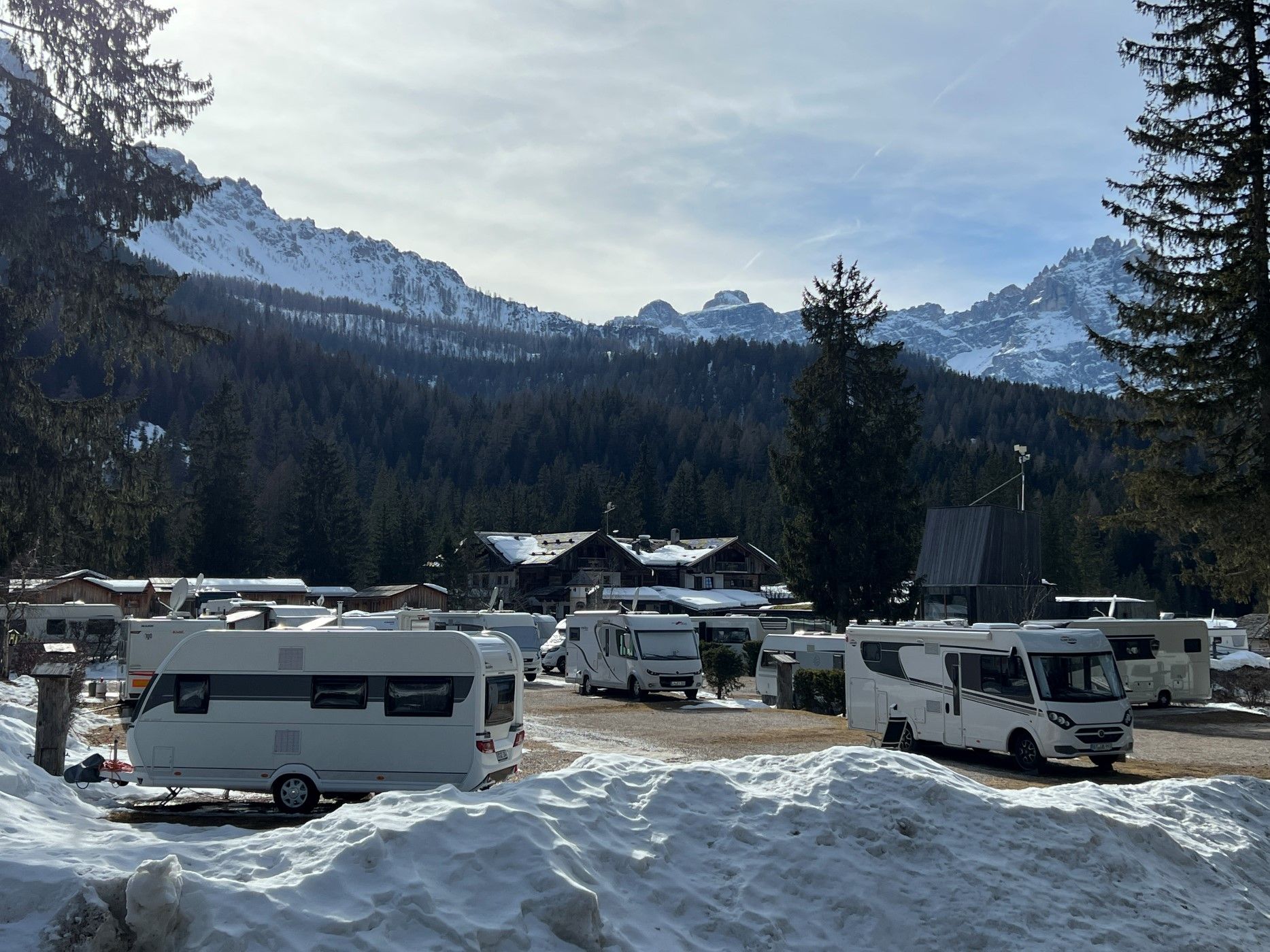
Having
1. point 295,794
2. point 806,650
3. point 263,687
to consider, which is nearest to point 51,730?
point 263,687

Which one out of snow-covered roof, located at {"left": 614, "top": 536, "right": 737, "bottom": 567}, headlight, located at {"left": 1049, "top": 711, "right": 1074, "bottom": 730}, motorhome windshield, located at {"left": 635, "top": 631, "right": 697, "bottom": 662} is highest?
snow-covered roof, located at {"left": 614, "top": 536, "right": 737, "bottom": 567}

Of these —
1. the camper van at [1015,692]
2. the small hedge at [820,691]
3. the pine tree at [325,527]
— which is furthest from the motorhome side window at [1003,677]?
the pine tree at [325,527]

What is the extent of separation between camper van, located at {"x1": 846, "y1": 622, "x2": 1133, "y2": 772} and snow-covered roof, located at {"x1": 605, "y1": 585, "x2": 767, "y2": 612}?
1901 inches

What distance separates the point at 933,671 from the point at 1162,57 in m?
9.75

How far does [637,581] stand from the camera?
262 ft

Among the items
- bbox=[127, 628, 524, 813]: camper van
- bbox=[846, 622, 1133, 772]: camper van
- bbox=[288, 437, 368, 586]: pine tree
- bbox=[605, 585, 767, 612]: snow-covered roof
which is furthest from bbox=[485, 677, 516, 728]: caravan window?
bbox=[288, 437, 368, 586]: pine tree

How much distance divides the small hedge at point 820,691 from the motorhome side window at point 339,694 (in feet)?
52.0

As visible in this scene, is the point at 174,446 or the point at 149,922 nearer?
the point at 149,922

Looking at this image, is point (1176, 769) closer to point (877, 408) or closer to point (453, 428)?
point (877, 408)

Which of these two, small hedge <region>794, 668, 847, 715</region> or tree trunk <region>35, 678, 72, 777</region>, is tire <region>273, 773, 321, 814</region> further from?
small hedge <region>794, 668, 847, 715</region>

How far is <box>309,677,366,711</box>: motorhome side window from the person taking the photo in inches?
509

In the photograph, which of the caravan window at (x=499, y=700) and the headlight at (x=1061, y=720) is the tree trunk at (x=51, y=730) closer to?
the caravan window at (x=499, y=700)

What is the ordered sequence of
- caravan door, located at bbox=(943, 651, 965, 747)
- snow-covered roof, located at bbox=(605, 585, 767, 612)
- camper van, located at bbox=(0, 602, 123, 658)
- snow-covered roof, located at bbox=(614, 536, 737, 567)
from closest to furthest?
1. caravan door, located at bbox=(943, 651, 965, 747)
2. camper van, located at bbox=(0, 602, 123, 658)
3. snow-covered roof, located at bbox=(605, 585, 767, 612)
4. snow-covered roof, located at bbox=(614, 536, 737, 567)

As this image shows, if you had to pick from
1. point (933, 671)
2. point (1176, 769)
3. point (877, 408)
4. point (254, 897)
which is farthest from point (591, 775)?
point (877, 408)
